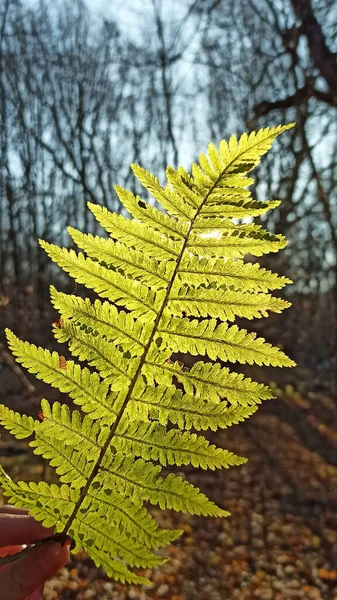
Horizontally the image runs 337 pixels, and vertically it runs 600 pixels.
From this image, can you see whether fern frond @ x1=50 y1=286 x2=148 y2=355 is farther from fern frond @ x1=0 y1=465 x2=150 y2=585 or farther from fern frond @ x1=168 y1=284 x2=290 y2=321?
fern frond @ x1=0 y1=465 x2=150 y2=585

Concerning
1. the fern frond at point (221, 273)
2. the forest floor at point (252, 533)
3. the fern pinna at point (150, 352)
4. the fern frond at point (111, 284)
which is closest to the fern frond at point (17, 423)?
the fern pinna at point (150, 352)

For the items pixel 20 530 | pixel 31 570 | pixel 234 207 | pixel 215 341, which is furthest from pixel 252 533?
pixel 234 207

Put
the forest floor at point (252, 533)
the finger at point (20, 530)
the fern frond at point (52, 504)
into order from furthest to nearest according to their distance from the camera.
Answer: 1. the forest floor at point (252, 533)
2. the finger at point (20, 530)
3. the fern frond at point (52, 504)

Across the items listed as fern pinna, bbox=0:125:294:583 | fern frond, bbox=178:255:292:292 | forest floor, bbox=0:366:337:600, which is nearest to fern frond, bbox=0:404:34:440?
fern pinna, bbox=0:125:294:583

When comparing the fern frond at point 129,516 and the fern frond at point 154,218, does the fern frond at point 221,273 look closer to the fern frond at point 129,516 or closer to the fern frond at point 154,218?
the fern frond at point 154,218

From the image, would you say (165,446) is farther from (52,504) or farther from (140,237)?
(140,237)
